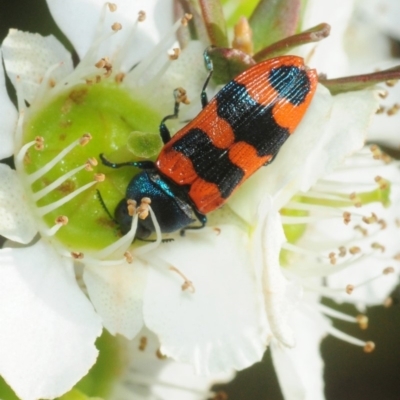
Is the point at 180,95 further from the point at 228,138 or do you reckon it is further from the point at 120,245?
the point at 120,245

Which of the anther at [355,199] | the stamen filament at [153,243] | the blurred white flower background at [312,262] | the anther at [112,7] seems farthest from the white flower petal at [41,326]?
the anther at [355,199]

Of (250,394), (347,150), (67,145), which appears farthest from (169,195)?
(250,394)

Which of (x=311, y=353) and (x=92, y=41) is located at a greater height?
(x=92, y=41)

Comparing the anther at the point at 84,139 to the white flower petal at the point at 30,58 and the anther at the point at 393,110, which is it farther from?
the anther at the point at 393,110

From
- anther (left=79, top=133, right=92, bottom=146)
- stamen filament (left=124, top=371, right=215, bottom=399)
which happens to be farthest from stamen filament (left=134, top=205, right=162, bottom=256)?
stamen filament (left=124, top=371, right=215, bottom=399)

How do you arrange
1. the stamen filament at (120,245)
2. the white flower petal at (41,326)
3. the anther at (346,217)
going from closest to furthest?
the white flower petal at (41,326) → the stamen filament at (120,245) → the anther at (346,217)

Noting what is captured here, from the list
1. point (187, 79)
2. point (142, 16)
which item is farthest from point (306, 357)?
point (142, 16)

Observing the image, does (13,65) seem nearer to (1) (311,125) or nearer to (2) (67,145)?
(2) (67,145)
